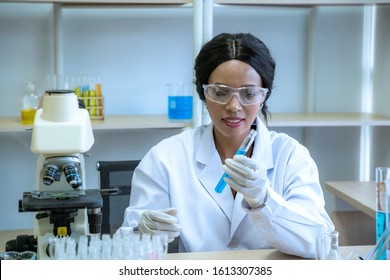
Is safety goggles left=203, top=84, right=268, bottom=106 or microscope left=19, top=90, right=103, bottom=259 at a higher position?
safety goggles left=203, top=84, right=268, bottom=106

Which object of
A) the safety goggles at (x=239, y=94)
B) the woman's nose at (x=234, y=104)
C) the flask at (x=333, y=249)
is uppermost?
the safety goggles at (x=239, y=94)

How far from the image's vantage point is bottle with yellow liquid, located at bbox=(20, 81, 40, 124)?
2.53 metres

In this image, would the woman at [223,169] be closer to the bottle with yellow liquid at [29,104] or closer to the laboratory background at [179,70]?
the laboratory background at [179,70]

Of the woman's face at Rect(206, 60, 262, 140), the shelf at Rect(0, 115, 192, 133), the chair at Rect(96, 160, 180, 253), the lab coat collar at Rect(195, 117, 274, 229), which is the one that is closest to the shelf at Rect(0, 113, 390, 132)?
the shelf at Rect(0, 115, 192, 133)

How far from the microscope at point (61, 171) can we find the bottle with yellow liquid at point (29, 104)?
1321 millimetres

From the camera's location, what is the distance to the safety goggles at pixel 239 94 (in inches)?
65.5

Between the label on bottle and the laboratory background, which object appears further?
the laboratory background

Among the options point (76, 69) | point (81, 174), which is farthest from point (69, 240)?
point (76, 69)

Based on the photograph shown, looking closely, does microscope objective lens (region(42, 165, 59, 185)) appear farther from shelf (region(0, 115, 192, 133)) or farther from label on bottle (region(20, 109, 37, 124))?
label on bottle (region(20, 109, 37, 124))

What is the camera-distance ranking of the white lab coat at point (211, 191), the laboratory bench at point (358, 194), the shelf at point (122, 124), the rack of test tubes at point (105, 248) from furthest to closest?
1. the shelf at point (122, 124)
2. the laboratory bench at point (358, 194)
3. the white lab coat at point (211, 191)
4. the rack of test tubes at point (105, 248)

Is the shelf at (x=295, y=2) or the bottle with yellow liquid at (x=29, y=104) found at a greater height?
the shelf at (x=295, y=2)

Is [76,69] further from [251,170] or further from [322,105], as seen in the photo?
[251,170]

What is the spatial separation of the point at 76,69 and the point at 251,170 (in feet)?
5.31

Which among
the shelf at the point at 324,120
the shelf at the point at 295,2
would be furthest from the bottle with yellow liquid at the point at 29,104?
the shelf at the point at 324,120
